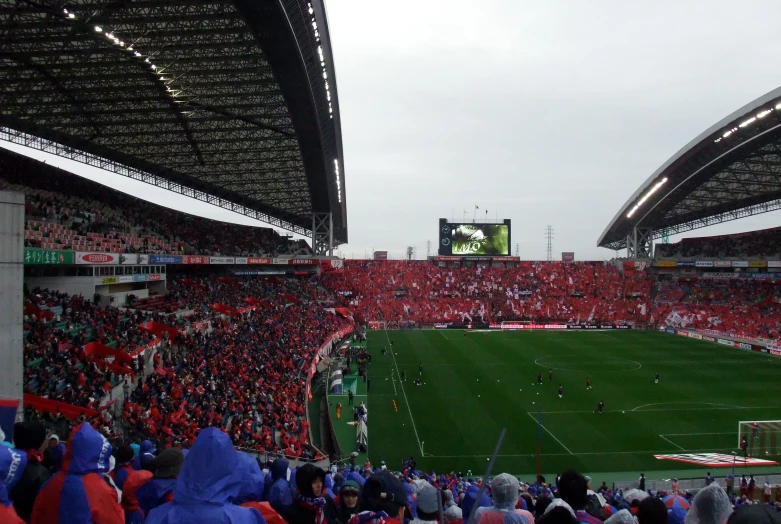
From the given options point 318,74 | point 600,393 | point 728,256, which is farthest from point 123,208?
point 728,256

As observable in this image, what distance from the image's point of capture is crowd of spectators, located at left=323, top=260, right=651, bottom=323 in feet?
199

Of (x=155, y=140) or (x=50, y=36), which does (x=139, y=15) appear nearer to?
(x=50, y=36)

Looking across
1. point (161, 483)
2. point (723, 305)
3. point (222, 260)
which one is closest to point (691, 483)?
point (161, 483)

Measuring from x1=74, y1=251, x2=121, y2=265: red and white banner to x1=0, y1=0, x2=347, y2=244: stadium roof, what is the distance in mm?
8494

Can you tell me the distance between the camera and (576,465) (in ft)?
64.0

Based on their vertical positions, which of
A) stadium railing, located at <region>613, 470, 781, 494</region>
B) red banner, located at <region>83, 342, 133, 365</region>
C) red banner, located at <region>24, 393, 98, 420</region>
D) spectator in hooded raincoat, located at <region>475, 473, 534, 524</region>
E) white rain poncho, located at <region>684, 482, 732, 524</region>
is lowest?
stadium railing, located at <region>613, 470, 781, 494</region>

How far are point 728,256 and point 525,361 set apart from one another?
127 feet

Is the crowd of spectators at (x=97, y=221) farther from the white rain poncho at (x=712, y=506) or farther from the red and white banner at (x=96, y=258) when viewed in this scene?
the white rain poncho at (x=712, y=506)

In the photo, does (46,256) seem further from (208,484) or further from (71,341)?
(208,484)

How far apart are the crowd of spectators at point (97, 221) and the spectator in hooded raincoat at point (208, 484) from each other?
74.6ft

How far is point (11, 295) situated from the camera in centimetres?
1298

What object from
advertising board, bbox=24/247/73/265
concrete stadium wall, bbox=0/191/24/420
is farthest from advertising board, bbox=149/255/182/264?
concrete stadium wall, bbox=0/191/24/420

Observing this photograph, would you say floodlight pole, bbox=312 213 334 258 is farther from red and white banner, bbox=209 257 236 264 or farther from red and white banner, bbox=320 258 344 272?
red and white banner, bbox=209 257 236 264

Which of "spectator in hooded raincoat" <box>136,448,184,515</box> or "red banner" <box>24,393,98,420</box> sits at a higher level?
"spectator in hooded raincoat" <box>136,448,184,515</box>
